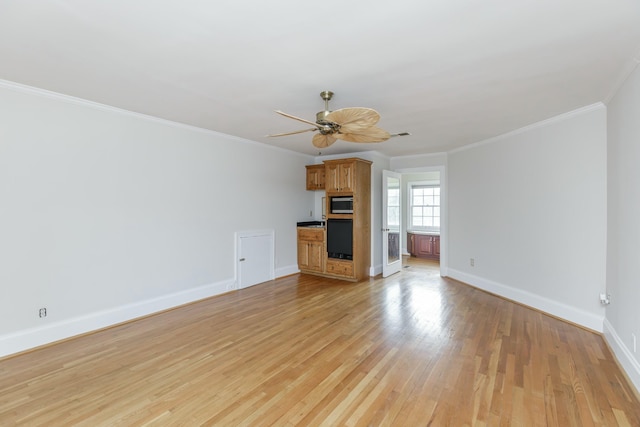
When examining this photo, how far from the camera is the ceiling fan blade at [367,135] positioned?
2936 millimetres

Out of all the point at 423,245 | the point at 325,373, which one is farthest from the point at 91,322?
the point at 423,245

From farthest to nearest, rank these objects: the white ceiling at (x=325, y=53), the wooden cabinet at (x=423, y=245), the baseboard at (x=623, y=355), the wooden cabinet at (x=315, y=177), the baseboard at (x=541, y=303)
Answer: the wooden cabinet at (x=423, y=245) → the wooden cabinet at (x=315, y=177) → the baseboard at (x=541, y=303) → the baseboard at (x=623, y=355) → the white ceiling at (x=325, y=53)

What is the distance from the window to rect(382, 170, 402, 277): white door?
8.64ft

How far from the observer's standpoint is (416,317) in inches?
148

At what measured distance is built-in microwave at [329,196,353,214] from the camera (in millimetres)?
5695

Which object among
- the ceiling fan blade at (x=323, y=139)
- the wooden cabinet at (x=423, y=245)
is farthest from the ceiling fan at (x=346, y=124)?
the wooden cabinet at (x=423, y=245)

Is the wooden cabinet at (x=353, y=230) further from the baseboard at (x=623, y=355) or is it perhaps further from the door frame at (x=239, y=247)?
the baseboard at (x=623, y=355)

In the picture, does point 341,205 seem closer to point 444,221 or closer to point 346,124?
point 444,221

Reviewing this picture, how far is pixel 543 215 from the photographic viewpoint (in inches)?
156

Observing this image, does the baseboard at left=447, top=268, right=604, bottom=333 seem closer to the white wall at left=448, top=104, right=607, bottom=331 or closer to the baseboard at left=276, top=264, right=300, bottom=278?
the white wall at left=448, top=104, right=607, bottom=331

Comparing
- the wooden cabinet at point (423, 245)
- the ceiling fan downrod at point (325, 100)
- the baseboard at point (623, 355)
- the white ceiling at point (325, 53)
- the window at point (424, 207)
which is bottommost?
the baseboard at point (623, 355)

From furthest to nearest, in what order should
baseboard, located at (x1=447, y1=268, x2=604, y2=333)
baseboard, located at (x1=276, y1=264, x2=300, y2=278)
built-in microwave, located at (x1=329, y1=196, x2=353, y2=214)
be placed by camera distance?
baseboard, located at (x1=276, y1=264, x2=300, y2=278) → built-in microwave, located at (x1=329, y1=196, x2=353, y2=214) → baseboard, located at (x1=447, y1=268, x2=604, y2=333)

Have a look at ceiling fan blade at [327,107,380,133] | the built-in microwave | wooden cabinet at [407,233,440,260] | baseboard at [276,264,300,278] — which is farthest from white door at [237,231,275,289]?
wooden cabinet at [407,233,440,260]

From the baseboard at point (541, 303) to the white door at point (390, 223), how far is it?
1339 mm
